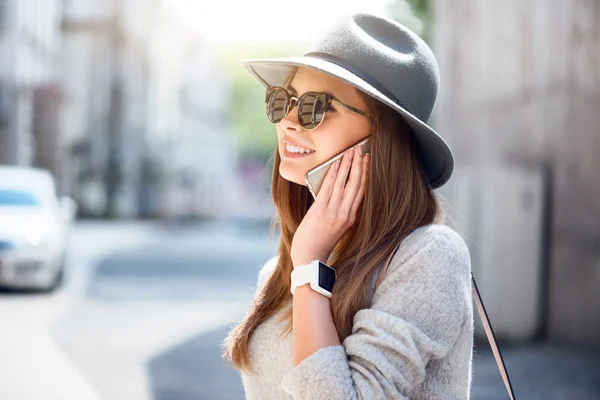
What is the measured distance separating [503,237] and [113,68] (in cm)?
3783

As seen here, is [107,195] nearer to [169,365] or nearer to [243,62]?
[169,365]

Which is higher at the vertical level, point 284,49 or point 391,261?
point 391,261

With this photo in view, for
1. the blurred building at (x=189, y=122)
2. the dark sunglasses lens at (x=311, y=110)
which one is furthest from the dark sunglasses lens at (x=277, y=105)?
the blurred building at (x=189, y=122)

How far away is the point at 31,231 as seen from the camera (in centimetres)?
1168

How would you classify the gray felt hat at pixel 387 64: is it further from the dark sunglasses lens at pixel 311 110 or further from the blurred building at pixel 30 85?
the blurred building at pixel 30 85

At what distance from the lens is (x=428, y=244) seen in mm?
1954

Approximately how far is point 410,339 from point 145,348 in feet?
22.5

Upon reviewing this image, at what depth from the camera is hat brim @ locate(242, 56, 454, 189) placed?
1986 mm

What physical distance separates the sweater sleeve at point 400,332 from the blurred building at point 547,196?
654 cm

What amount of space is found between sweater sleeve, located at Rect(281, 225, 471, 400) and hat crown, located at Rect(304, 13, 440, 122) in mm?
362

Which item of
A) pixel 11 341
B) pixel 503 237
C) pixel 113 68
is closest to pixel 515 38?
pixel 503 237

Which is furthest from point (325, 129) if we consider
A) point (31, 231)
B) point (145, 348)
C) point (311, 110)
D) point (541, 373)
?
point (31, 231)

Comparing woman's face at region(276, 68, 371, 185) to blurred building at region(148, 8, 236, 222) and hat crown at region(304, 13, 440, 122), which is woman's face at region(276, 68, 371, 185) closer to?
hat crown at region(304, 13, 440, 122)

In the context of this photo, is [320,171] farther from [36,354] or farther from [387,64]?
[36,354]
